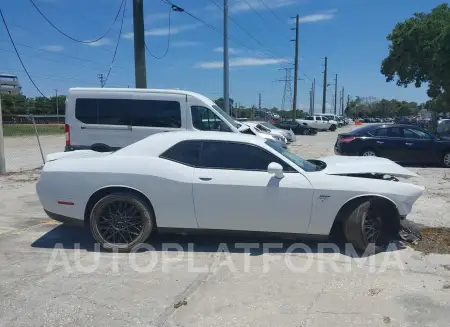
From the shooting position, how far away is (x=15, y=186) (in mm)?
9867

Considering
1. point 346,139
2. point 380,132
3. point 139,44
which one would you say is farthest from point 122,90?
point 380,132

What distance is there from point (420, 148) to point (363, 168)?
9212 millimetres

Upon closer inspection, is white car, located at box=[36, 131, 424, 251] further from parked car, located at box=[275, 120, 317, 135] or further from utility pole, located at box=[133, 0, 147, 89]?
parked car, located at box=[275, 120, 317, 135]

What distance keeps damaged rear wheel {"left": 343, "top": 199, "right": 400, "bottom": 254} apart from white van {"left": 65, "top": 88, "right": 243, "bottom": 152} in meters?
5.73

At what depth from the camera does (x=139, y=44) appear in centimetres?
1505

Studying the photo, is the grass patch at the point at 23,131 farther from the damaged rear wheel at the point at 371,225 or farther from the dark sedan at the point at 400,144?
the damaged rear wheel at the point at 371,225

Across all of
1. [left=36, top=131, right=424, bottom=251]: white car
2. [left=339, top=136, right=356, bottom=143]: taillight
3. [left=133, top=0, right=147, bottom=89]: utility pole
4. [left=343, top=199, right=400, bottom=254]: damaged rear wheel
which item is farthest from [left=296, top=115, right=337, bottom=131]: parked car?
[left=36, top=131, right=424, bottom=251]: white car

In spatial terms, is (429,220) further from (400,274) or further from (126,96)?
(126,96)

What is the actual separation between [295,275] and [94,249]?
8.13 ft

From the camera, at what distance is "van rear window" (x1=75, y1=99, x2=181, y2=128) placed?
10180 millimetres

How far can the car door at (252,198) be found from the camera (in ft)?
16.1

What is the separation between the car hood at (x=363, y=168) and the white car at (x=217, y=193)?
3cm

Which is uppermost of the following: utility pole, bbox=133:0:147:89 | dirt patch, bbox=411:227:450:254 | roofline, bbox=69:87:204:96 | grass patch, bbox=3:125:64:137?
utility pole, bbox=133:0:147:89

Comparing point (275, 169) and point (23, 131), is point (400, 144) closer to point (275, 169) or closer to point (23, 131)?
point (275, 169)
